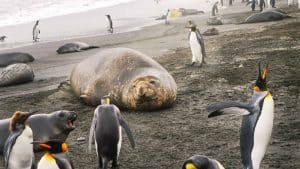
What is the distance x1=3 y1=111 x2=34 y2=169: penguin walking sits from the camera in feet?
16.7

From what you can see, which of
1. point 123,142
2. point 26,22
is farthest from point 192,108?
point 26,22

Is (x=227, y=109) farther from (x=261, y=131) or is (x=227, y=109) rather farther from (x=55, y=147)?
(x=55, y=147)

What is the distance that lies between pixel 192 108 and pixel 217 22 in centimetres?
1377

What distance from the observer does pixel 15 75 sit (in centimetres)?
1091

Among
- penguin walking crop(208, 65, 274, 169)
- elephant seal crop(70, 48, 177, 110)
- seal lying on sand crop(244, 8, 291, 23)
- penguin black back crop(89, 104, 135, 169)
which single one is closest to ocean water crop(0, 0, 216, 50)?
seal lying on sand crop(244, 8, 291, 23)

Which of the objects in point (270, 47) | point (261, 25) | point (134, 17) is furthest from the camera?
point (134, 17)

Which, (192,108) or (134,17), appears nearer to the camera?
(192,108)

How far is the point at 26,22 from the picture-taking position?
3011 centimetres

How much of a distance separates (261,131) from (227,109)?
2.11ft

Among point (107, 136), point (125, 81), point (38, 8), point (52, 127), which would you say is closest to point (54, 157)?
point (107, 136)

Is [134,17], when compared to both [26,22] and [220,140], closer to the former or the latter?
[26,22]

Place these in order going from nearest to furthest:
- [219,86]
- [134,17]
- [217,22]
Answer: [219,86]
[217,22]
[134,17]

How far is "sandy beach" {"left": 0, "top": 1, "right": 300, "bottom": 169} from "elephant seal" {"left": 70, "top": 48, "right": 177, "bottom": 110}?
18 centimetres

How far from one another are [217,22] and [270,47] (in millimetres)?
9055
